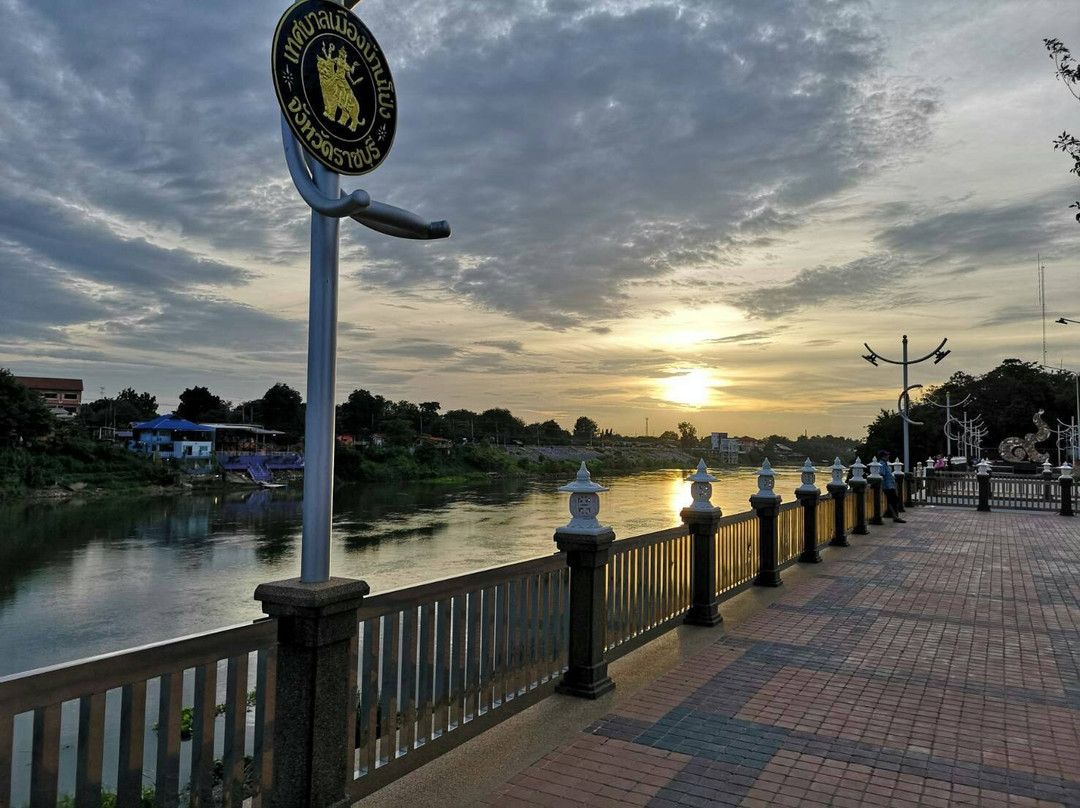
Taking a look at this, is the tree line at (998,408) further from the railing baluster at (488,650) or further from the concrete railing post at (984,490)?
the railing baluster at (488,650)

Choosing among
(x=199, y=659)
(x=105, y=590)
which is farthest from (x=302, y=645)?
(x=105, y=590)

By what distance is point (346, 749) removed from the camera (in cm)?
295

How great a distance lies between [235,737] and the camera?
262 centimetres

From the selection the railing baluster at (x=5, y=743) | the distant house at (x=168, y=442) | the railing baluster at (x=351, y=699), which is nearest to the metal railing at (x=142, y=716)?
the railing baluster at (x=5, y=743)

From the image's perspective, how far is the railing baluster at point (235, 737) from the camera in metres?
2.61

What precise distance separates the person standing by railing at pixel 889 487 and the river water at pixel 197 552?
8.73 meters

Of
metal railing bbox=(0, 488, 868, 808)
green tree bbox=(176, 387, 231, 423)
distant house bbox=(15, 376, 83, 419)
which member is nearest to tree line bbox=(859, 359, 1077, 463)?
metal railing bbox=(0, 488, 868, 808)

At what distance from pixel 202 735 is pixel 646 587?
3.79 meters

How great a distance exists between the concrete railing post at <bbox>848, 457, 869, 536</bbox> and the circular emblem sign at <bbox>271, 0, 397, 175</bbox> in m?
12.1

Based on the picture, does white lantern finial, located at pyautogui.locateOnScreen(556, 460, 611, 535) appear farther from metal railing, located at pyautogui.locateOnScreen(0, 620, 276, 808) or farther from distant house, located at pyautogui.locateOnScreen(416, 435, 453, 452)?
distant house, located at pyautogui.locateOnScreen(416, 435, 453, 452)

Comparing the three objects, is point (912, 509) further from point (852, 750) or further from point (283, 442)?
point (283, 442)

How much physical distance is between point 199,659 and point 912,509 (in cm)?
1969

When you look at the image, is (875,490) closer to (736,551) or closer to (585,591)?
(736,551)

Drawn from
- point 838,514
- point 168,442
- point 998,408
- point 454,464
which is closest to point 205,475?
point 168,442
